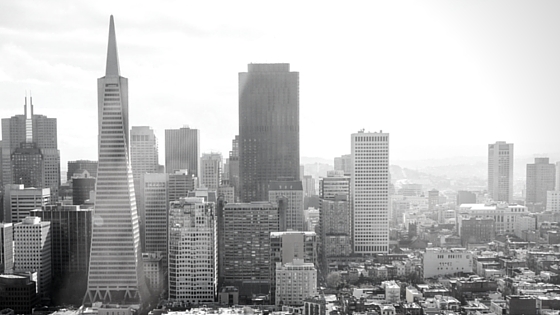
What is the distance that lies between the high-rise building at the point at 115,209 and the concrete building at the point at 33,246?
32.8 inches

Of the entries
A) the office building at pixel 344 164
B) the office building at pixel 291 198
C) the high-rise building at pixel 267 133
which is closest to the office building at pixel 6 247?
the office building at pixel 291 198

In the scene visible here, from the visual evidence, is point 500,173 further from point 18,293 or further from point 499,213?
point 18,293

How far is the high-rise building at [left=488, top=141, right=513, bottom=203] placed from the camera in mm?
10984

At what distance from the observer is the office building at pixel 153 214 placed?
9938mm

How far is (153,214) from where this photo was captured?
33.8ft

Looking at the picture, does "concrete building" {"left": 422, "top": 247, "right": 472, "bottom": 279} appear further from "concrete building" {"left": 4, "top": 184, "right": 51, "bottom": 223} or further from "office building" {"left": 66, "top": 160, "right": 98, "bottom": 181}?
"concrete building" {"left": 4, "top": 184, "right": 51, "bottom": 223}

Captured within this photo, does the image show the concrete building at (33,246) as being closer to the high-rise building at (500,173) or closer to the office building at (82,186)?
Result: the office building at (82,186)

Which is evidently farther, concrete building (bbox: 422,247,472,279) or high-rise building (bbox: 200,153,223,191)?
high-rise building (bbox: 200,153,223,191)

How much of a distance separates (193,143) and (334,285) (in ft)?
11.8

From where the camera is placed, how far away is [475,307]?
8.02 meters

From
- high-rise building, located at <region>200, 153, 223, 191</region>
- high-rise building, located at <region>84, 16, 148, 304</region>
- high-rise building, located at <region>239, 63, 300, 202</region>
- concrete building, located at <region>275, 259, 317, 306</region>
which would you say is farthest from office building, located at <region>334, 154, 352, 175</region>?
high-rise building, located at <region>84, 16, 148, 304</region>

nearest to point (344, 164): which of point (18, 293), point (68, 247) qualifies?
point (68, 247)

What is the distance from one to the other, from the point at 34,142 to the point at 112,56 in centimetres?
314

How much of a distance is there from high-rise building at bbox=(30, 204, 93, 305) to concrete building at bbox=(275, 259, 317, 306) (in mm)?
2734
